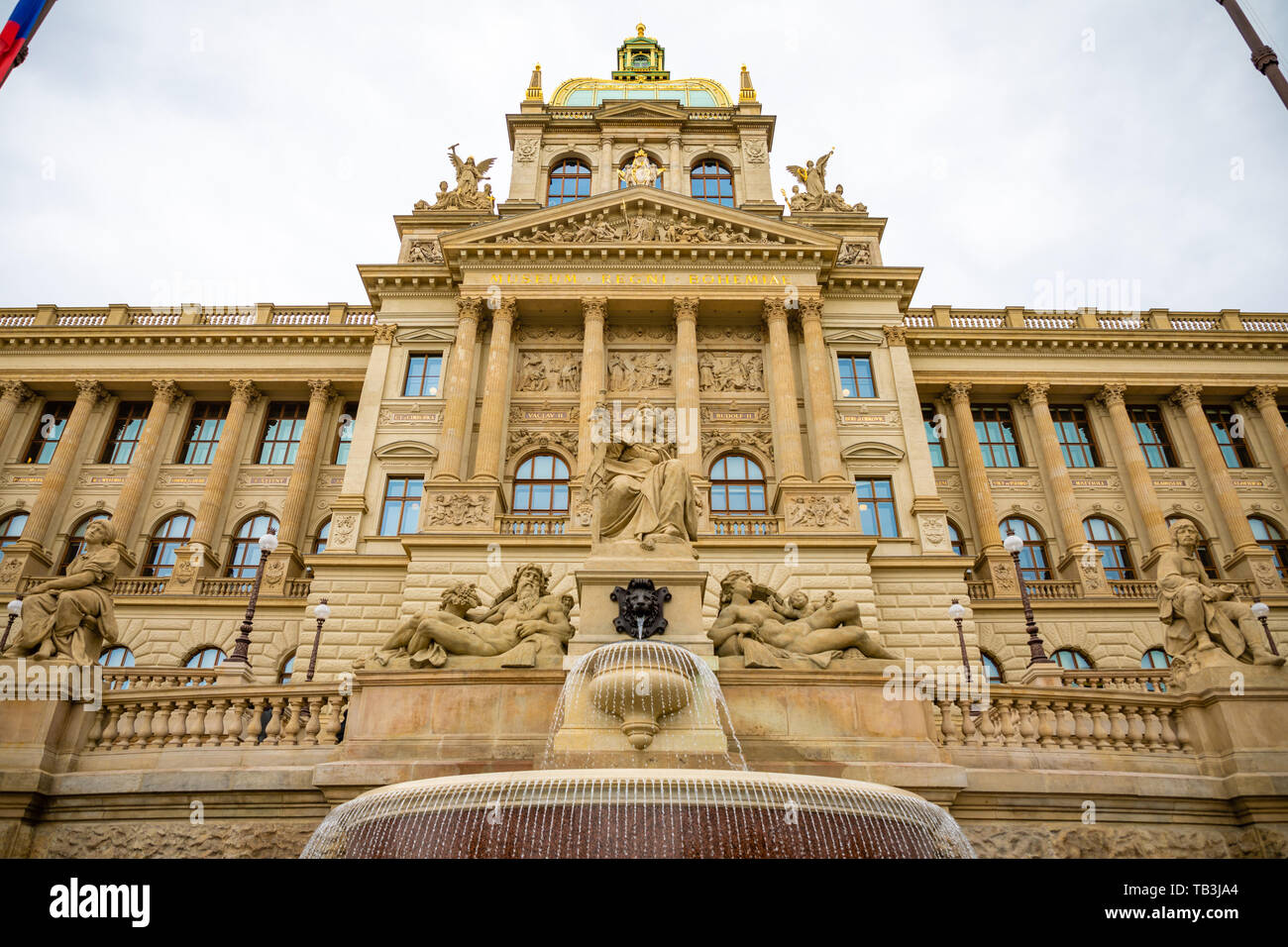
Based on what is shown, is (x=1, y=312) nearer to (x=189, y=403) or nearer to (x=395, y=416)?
(x=189, y=403)

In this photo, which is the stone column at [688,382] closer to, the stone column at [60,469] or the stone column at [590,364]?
the stone column at [590,364]

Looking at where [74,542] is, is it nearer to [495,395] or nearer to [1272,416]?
[495,395]

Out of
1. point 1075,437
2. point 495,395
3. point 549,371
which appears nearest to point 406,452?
point 495,395

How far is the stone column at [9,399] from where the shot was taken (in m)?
33.2

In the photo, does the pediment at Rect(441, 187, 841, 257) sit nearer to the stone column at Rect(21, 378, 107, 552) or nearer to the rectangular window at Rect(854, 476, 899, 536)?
the rectangular window at Rect(854, 476, 899, 536)

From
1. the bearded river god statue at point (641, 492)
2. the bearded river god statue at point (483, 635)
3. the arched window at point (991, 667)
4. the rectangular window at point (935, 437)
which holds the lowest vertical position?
the bearded river god statue at point (483, 635)

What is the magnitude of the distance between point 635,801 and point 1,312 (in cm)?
4245

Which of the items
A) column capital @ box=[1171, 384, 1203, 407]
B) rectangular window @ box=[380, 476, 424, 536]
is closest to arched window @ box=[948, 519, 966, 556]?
column capital @ box=[1171, 384, 1203, 407]

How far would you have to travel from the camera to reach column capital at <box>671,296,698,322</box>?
95.3 ft

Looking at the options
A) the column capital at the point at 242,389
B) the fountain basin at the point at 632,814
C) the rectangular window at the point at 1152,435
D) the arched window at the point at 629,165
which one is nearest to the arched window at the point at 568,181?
the arched window at the point at 629,165

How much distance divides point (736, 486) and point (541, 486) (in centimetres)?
666

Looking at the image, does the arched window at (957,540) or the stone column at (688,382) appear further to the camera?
the arched window at (957,540)

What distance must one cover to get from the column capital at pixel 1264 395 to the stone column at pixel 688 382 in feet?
78.3
